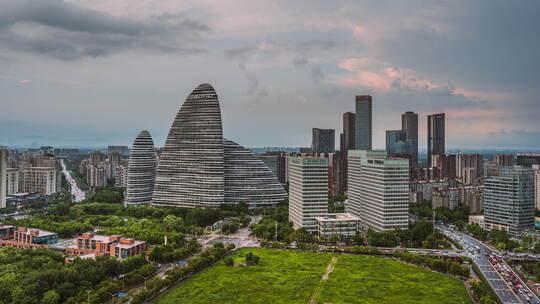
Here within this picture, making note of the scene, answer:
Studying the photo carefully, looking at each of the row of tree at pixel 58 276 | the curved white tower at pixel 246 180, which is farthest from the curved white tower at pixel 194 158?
the row of tree at pixel 58 276

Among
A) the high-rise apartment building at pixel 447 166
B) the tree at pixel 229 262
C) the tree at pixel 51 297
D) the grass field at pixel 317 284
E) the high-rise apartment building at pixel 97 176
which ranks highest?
the high-rise apartment building at pixel 447 166

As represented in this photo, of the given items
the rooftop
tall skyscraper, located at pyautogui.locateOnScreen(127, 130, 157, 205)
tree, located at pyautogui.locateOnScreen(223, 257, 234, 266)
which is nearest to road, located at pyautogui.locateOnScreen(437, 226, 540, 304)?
the rooftop

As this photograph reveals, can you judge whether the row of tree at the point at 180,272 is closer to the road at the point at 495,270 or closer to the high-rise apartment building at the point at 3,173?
the road at the point at 495,270

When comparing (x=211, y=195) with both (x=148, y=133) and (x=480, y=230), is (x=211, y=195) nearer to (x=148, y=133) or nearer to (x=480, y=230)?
→ (x=148, y=133)

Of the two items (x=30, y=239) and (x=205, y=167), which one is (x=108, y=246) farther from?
(x=205, y=167)

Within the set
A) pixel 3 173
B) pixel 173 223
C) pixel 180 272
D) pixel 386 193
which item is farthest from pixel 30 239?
pixel 386 193

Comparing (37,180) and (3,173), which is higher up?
(3,173)
